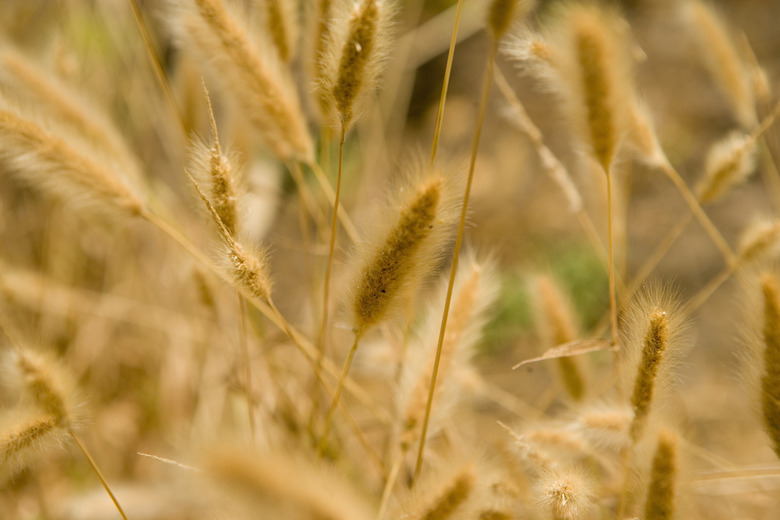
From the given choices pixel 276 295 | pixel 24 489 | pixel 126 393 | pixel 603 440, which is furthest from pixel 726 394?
pixel 24 489

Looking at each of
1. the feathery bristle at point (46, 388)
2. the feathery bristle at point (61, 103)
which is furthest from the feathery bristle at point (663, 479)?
the feathery bristle at point (61, 103)

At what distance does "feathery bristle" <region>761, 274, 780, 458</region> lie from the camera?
2.18 feet

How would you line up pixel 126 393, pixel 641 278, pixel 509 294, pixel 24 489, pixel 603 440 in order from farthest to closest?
pixel 509 294 → pixel 126 393 → pixel 24 489 → pixel 641 278 → pixel 603 440

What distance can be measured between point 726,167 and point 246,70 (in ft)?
2.98

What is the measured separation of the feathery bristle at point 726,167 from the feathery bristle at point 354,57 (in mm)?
705

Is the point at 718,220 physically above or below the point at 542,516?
below

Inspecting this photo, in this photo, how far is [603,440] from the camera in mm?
824

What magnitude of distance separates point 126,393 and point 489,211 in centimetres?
143

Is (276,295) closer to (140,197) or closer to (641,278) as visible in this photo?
(140,197)

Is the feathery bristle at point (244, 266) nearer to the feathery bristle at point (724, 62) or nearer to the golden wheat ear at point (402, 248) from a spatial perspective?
the golden wheat ear at point (402, 248)

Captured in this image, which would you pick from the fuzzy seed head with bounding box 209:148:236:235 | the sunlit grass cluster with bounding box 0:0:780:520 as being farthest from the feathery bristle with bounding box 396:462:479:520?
the fuzzy seed head with bounding box 209:148:236:235

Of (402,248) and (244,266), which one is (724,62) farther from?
(244,266)

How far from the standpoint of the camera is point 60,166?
84cm

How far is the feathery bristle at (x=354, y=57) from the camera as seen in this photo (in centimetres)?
66
